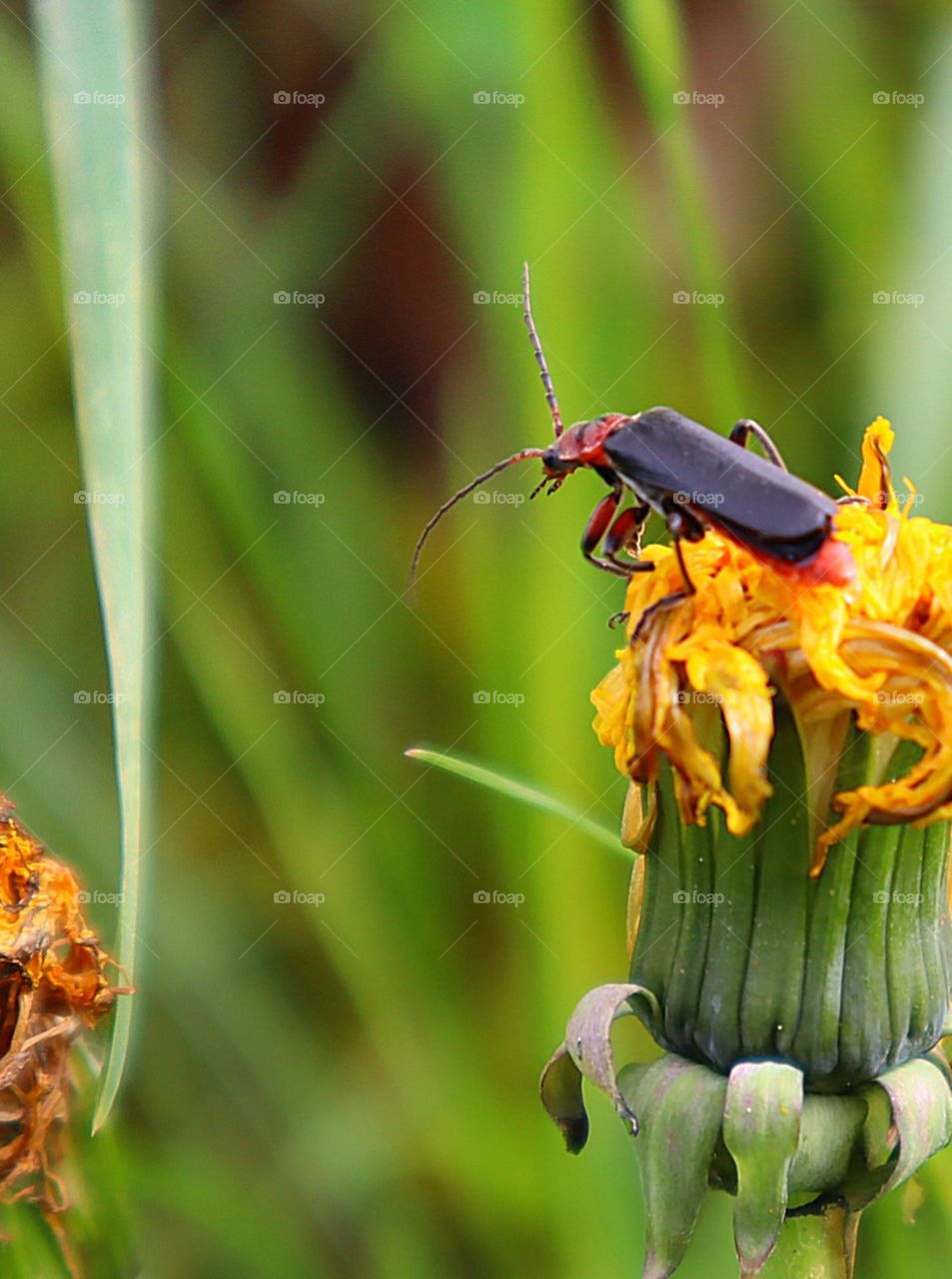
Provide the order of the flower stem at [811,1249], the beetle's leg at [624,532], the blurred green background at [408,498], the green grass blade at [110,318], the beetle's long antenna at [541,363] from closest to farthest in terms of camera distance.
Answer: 1. the flower stem at [811,1249]
2. the green grass blade at [110,318]
3. the beetle's leg at [624,532]
4. the beetle's long antenna at [541,363]
5. the blurred green background at [408,498]

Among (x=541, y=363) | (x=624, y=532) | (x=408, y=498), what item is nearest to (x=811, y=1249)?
(x=624, y=532)

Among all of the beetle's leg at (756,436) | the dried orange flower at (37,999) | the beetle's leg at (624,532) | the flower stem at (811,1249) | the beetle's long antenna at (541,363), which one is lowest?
the flower stem at (811,1249)

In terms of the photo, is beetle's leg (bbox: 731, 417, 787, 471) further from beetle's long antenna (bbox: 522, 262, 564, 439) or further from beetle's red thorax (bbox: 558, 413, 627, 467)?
beetle's long antenna (bbox: 522, 262, 564, 439)

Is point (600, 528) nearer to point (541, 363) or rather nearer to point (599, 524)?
point (599, 524)

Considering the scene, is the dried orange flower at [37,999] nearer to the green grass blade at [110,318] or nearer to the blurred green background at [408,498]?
the green grass blade at [110,318]

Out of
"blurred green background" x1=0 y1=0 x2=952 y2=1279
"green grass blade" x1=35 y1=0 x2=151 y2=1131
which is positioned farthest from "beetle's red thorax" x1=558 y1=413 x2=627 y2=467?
"green grass blade" x1=35 y1=0 x2=151 y2=1131

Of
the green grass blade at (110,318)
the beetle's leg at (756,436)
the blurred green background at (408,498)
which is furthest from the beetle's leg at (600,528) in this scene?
the green grass blade at (110,318)

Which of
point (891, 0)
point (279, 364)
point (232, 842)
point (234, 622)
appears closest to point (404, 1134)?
point (232, 842)

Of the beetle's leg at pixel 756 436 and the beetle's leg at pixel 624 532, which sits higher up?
the beetle's leg at pixel 756 436
